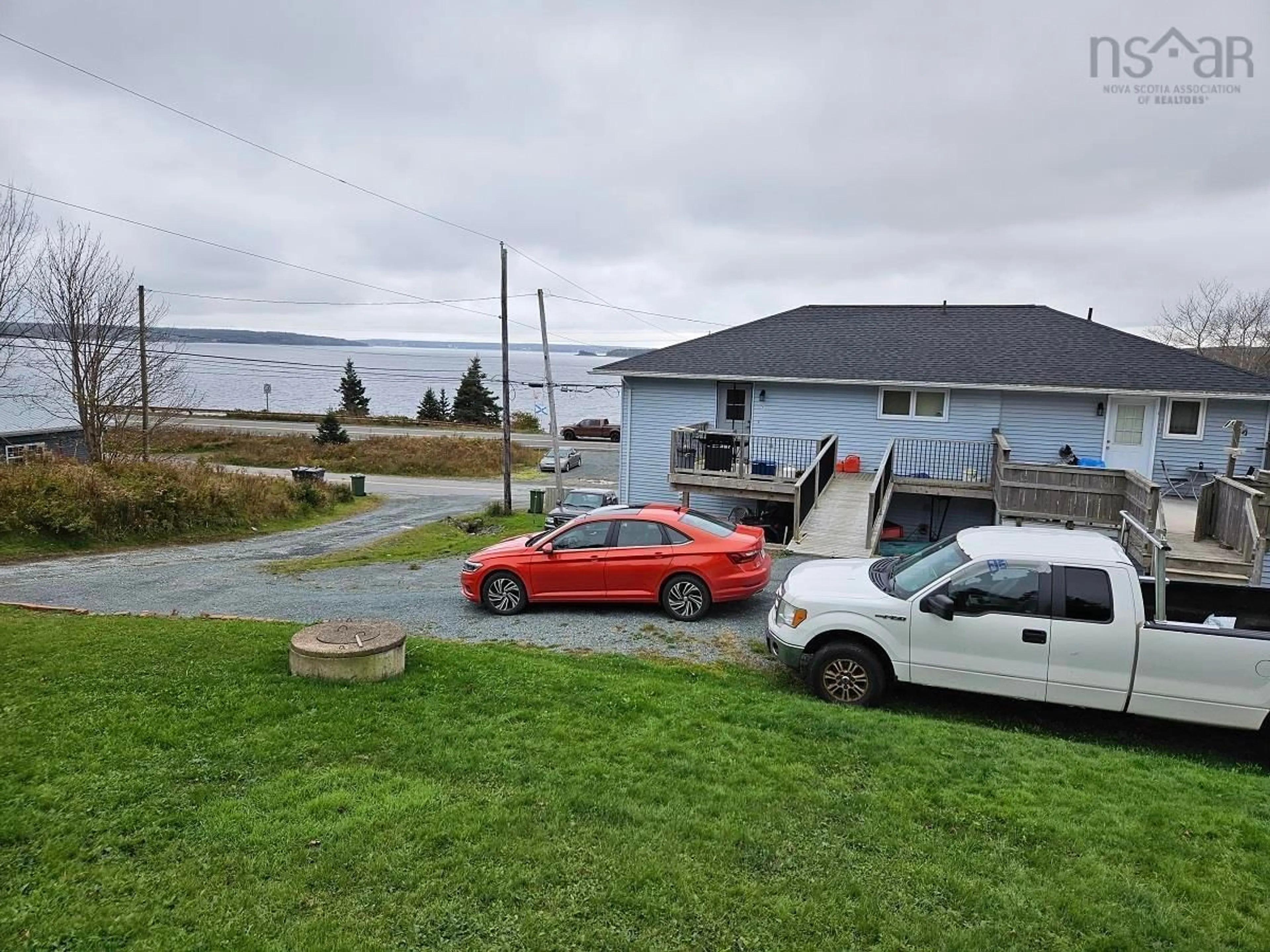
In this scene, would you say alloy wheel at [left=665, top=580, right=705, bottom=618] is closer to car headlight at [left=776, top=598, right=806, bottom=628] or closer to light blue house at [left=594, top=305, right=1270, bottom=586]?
car headlight at [left=776, top=598, right=806, bottom=628]

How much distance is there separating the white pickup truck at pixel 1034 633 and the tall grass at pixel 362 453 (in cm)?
3100

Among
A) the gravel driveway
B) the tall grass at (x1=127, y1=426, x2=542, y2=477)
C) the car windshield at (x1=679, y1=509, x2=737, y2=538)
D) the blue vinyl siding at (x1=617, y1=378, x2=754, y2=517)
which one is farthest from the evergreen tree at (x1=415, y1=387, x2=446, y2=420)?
the car windshield at (x1=679, y1=509, x2=737, y2=538)

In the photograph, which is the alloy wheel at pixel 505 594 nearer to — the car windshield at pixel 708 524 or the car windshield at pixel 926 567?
the car windshield at pixel 708 524

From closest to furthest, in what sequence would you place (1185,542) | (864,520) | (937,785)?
(937,785), (1185,542), (864,520)

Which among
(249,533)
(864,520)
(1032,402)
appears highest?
(1032,402)

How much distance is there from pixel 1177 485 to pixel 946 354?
554cm

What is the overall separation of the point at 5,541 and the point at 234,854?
56.6 feet

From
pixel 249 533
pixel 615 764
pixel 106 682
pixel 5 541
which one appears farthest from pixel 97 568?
pixel 615 764

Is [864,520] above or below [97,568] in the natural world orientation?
above

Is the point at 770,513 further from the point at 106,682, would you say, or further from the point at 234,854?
the point at 234,854

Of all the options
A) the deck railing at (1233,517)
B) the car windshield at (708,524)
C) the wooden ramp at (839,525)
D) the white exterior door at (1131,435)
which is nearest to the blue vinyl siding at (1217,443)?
the white exterior door at (1131,435)

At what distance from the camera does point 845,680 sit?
278 inches

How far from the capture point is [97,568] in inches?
600

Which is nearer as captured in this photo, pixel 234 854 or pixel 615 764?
pixel 234 854
